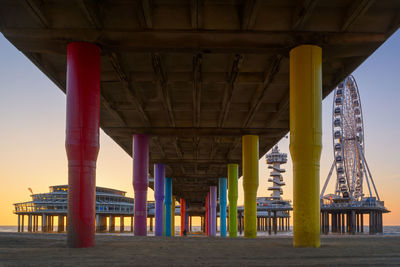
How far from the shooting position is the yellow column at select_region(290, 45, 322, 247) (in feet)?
50.6

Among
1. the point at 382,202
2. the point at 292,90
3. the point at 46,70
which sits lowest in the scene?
the point at 382,202

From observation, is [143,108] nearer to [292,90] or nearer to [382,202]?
[292,90]

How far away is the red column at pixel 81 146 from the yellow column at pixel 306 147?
689 centimetres

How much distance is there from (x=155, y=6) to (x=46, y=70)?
7.38m

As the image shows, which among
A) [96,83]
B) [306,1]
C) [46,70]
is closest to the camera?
[306,1]

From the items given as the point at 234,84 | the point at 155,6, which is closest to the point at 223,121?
the point at 234,84

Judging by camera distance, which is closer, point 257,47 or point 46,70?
point 257,47

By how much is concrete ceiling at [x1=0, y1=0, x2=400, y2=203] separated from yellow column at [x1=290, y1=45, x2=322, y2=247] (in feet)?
6.13

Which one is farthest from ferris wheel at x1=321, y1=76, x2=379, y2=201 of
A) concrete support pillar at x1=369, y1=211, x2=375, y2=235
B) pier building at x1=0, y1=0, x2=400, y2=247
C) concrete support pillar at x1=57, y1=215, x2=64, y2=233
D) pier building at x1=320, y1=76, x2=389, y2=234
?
concrete support pillar at x1=57, y1=215, x2=64, y2=233

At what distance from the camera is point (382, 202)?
339 ft

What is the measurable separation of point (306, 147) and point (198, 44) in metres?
5.50

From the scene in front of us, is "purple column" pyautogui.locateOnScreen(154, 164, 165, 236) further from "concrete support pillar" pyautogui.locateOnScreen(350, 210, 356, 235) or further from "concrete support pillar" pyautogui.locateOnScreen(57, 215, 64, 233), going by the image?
"concrete support pillar" pyautogui.locateOnScreen(57, 215, 64, 233)

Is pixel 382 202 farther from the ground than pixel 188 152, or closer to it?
closer to it

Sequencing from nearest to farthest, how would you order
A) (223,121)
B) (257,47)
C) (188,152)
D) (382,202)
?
(257,47), (223,121), (188,152), (382,202)
